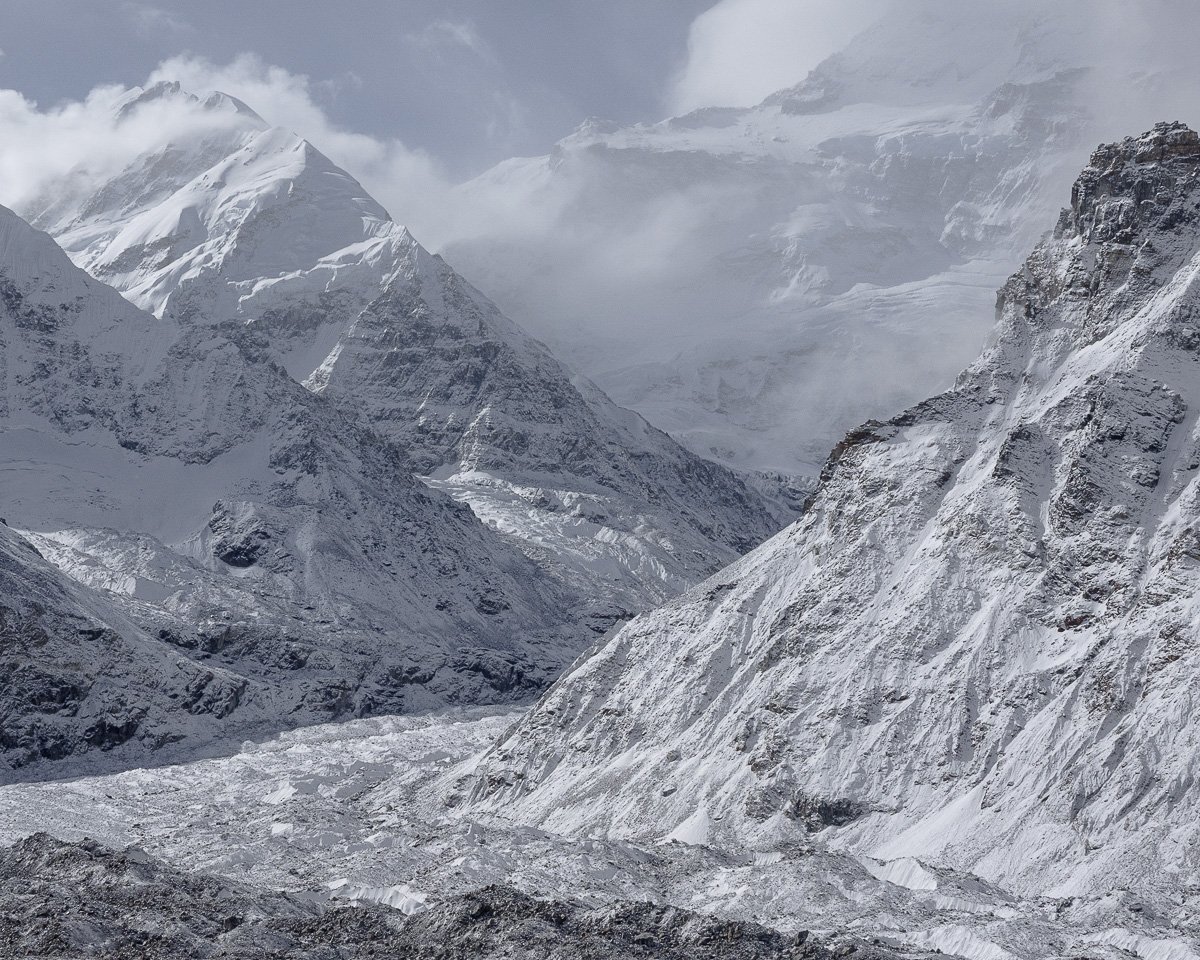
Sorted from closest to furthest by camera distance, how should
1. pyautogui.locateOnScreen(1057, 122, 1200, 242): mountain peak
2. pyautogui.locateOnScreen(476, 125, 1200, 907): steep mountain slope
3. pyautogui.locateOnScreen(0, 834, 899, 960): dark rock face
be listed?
pyautogui.locateOnScreen(0, 834, 899, 960): dark rock face → pyautogui.locateOnScreen(476, 125, 1200, 907): steep mountain slope → pyautogui.locateOnScreen(1057, 122, 1200, 242): mountain peak

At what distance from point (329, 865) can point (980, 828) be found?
147 feet

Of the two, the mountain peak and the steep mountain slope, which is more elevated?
the mountain peak

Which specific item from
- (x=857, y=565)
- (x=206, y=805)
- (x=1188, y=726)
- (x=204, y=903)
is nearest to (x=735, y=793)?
(x=857, y=565)

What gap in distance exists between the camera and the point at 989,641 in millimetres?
128625

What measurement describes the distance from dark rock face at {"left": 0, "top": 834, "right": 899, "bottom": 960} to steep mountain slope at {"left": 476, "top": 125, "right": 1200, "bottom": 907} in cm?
2731

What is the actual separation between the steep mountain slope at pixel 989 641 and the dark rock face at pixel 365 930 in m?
27.3

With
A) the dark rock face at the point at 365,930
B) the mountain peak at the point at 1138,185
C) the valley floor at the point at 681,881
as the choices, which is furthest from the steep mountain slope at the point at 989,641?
the dark rock face at the point at 365,930

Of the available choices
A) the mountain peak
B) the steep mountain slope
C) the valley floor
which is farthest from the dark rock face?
the mountain peak

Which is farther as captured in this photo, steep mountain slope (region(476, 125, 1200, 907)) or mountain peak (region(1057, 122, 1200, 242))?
mountain peak (region(1057, 122, 1200, 242))

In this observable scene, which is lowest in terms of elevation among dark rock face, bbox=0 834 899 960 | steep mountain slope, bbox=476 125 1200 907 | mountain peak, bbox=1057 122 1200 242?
dark rock face, bbox=0 834 899 960

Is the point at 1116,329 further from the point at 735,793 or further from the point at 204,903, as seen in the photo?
the point at 204,903

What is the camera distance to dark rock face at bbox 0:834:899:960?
78.8 m

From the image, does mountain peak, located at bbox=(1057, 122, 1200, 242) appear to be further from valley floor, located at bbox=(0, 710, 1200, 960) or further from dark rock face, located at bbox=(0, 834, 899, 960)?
dark rock face, located at bbox=(0, 834, 899, 960)

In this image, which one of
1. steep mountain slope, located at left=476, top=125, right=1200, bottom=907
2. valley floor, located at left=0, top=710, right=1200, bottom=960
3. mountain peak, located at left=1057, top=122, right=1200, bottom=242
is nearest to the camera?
valley floor, located at left=0, top=710, right=1200, bottom=960
